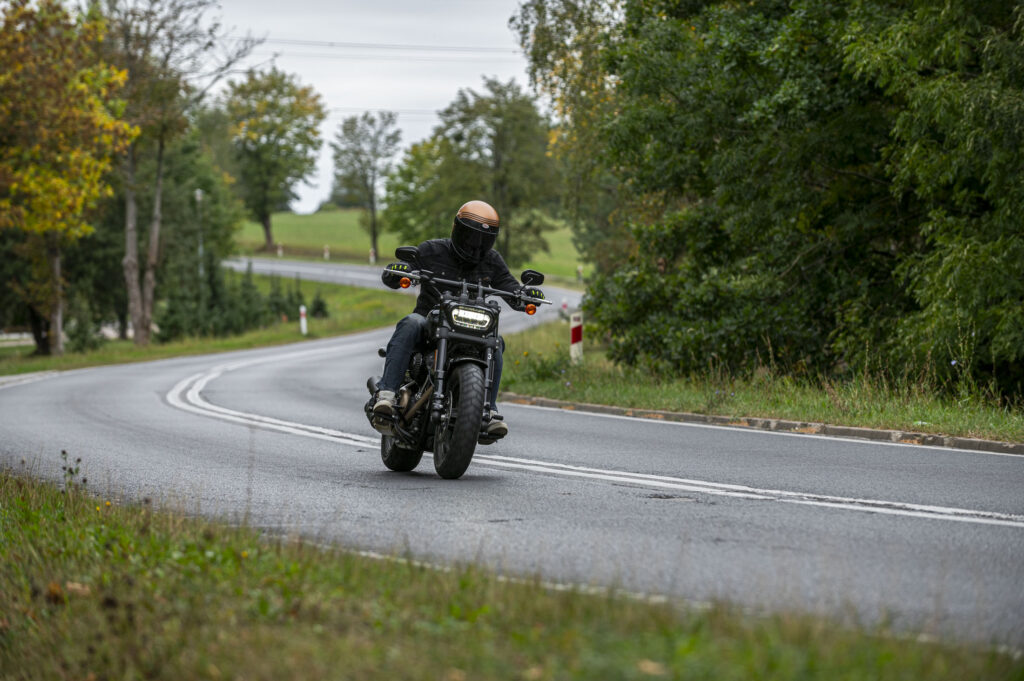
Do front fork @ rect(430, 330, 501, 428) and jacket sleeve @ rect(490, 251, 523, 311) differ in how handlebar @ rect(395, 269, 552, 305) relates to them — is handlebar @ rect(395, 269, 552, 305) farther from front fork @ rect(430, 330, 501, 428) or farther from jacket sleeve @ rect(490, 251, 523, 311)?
front fork @ rect(430, 330, 501, 428)

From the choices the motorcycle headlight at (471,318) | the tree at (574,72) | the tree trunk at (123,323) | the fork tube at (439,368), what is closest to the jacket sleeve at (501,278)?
the motorcycle headlight at (471,318)

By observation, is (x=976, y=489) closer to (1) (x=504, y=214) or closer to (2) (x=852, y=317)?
(2) (x=852, y=317)

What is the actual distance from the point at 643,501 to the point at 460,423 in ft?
4.49

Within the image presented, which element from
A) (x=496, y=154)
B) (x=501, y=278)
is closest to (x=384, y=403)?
(x=501, y=278)

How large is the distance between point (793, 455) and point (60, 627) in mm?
6904

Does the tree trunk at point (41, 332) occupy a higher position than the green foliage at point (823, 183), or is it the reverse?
the green foliage at point (823, 183)

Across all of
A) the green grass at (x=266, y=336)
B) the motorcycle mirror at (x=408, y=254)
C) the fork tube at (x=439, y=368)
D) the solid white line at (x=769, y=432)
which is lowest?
the green grass at (x=266, y=336)

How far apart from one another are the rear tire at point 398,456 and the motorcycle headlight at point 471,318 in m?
1.26

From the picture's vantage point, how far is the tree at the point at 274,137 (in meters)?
93.1

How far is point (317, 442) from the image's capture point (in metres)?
12.2

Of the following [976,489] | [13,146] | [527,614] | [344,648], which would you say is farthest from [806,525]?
[13,146]

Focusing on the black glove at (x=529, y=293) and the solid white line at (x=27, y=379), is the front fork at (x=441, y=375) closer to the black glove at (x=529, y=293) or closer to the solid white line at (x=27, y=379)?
the black glove at (x=529, y=293)

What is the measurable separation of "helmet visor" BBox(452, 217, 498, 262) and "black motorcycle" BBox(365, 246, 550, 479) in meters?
0.24

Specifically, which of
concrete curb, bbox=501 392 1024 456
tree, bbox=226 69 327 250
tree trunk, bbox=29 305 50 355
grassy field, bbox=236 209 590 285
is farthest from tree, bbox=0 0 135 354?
tree, bbox=226 69 327 250
